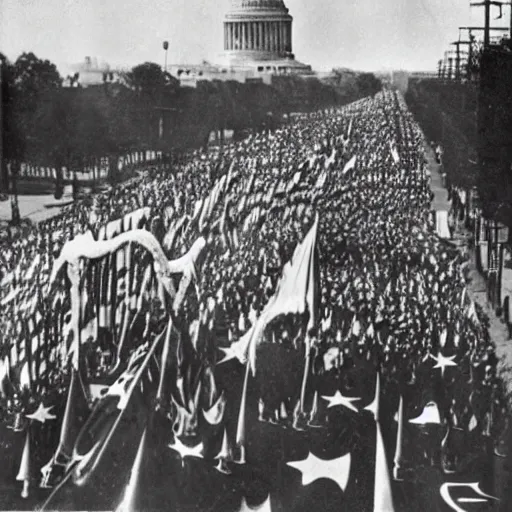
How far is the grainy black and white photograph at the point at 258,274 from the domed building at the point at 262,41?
0.01m

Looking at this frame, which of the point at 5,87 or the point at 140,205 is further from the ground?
the point at 5,87

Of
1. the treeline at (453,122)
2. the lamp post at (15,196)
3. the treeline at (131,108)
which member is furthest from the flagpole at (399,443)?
the lamp post at (15,196)

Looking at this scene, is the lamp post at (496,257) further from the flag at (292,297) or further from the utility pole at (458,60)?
the flag at (292,297)

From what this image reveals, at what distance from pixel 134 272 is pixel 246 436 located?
3.12ft

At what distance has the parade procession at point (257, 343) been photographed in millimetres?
4555

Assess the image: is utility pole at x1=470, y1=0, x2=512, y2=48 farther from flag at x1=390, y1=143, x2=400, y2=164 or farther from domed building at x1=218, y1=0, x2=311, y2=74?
domed building at x1=218, y1=0, x2=311, y2=74

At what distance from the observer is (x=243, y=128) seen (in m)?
4.96

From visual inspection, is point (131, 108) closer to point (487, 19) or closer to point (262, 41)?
point (262, 41)

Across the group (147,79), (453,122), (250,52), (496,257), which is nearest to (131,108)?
(147,79)

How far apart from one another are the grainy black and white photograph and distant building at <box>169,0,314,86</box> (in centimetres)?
1

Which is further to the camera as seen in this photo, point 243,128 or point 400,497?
point 243,128

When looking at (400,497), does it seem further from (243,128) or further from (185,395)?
(243,128)

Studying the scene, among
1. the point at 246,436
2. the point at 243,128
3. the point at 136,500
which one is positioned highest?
the point at 243,128

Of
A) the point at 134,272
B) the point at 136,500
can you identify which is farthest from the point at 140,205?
the point at 136,500
